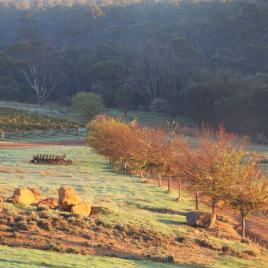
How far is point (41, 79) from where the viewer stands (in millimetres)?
122438

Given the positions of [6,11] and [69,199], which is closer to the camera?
[69,199]

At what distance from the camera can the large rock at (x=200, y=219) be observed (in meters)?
28.9

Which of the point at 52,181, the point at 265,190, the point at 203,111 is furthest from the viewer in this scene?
the point at 203,111

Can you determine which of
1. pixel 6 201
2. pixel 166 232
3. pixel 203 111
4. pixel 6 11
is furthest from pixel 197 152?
pixel 6 11

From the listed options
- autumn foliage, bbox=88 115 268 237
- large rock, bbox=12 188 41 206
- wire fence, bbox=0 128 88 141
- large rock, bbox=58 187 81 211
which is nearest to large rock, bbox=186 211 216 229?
autumn foliage, bbox=88 115 268 237

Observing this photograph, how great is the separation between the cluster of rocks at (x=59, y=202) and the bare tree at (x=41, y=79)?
9225cm

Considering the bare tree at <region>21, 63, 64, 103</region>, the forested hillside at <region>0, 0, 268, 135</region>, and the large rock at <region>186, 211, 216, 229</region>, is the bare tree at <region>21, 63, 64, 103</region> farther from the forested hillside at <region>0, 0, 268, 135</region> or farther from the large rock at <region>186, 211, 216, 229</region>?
the large rock at <region>186, 211, 216, 229</region>

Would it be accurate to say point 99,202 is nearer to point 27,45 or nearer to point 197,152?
point 197,152

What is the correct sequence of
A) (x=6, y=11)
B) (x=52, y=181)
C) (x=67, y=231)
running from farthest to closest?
(x=6, y=11) → (x=52, y=181) → (x=67, y=231)

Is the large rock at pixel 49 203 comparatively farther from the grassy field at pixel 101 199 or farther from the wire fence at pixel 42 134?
the wire fence at pixel 42 134

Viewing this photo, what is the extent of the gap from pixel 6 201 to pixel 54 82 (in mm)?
98070

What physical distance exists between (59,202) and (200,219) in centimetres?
728

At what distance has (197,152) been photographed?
34.8 meters

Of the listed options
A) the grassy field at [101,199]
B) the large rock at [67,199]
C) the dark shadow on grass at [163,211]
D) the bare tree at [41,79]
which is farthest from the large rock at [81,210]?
the bare tree at [41,79]
